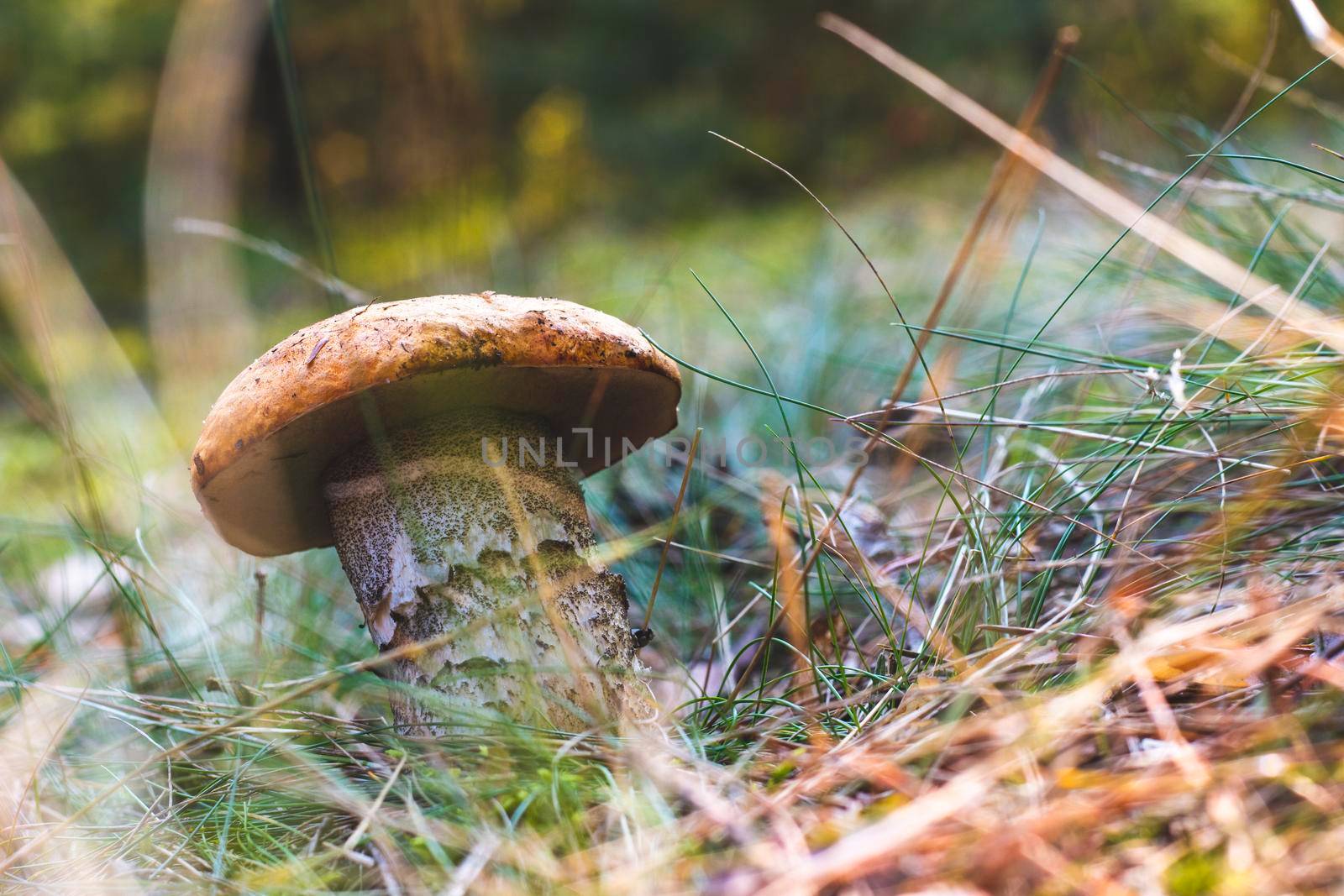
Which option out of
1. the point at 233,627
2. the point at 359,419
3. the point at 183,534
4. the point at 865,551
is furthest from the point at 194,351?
the point at 865,551

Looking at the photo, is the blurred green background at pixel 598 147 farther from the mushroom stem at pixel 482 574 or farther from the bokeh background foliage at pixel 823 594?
the mushroom stem at pixel 482 574

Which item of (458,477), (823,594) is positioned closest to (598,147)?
(458,477)

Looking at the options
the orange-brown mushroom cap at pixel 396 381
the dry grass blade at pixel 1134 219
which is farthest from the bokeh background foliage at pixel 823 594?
the orange-brown mushroom cap at pixel 396 381

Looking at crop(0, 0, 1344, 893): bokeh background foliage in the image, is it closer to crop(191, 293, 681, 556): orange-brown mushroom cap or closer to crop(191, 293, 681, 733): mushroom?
crop(191, 293, 681, 733): mushroom

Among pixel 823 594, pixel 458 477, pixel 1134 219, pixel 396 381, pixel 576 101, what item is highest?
pixel 576 101

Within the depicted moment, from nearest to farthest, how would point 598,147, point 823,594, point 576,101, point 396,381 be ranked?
point 396,381 < point 823,594 < point 598,147 < point 576,101

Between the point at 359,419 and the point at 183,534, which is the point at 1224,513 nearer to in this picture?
the point at 359,419

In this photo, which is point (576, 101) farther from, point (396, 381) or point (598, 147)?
point (396, 381)

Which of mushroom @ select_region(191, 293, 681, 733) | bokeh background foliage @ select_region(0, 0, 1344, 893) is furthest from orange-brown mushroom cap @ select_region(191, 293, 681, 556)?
bokeh background foliage @ select_region(0, 0, 1344, 893)
